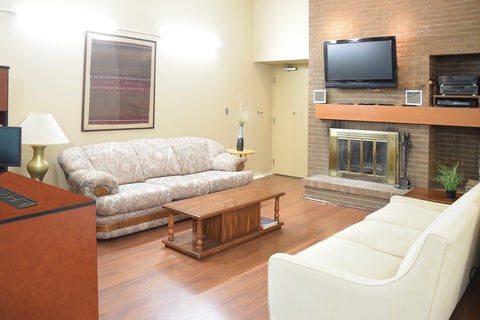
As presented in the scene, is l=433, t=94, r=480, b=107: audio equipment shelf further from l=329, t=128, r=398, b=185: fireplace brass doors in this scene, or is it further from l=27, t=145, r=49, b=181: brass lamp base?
l=27, t=145, r=49, b=181: brass lamp base

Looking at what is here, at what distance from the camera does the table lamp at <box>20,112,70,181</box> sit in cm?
428

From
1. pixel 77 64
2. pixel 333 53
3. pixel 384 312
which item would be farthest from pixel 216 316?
pixel 333 53

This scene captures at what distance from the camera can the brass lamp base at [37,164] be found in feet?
14.3

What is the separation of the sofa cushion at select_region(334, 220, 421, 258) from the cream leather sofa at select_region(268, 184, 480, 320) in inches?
0.5

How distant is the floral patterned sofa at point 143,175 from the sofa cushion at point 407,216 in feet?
7.18

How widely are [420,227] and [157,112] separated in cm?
380

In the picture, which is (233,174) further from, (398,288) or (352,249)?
(398,288)

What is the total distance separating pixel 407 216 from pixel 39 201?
2629 millimetres

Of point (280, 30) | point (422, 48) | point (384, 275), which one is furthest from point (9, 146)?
point (280, 30)

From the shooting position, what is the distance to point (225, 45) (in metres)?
6.82

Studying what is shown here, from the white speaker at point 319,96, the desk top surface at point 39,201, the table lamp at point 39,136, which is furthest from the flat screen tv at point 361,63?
the desk top surface at point 39,201

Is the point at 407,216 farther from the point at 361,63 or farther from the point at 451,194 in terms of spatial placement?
the point at 361,63

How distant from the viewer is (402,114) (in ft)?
17.3

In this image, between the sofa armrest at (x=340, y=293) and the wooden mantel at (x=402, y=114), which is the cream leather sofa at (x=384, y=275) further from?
the wooden mantel at (x=402, y=114)
